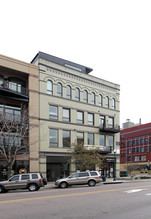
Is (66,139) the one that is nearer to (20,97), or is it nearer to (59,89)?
(59,89)

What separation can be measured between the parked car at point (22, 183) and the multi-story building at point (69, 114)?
929 cm

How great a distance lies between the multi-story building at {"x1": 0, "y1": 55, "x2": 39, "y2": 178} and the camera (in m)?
27.5

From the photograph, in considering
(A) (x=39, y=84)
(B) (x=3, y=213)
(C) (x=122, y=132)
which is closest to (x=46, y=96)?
(A) (x=39, y=84)

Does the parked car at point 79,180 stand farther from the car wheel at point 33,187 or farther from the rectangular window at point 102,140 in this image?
the rectangular window at point 102,140

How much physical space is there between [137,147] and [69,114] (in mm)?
41049

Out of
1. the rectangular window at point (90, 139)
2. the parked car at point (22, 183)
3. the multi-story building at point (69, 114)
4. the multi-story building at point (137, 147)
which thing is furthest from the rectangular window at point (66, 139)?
the multi-story building at point (137, 147)

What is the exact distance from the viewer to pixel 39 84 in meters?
30.0

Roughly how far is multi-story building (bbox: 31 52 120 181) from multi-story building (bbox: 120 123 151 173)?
27.9 metres

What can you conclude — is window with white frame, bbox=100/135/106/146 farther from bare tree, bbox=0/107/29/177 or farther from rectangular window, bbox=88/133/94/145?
bare tree, bbox=0/107/29/177

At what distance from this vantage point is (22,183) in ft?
63.2

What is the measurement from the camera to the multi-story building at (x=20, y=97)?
2747 centimetres

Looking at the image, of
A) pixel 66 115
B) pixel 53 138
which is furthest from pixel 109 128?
pixel 53 138

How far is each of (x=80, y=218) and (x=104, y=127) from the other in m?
27.4

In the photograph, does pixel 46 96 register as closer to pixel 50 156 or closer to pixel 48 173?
pixel 50 156
